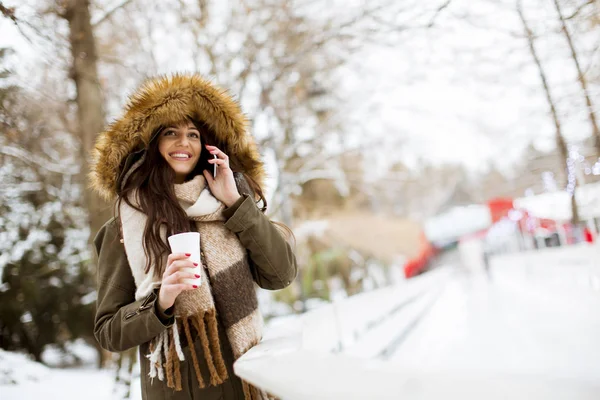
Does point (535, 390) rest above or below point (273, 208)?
below

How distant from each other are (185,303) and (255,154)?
741 mm

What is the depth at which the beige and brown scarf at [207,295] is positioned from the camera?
1.26 metres

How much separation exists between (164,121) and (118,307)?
687 mm

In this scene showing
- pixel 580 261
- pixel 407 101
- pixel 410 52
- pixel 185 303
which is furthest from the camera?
pixel 407 101

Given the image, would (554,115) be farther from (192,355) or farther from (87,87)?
(87,87)

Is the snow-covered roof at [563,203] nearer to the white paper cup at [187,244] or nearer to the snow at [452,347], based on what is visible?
the snow at [452,347]

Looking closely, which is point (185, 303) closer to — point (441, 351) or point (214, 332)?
point (214, 332)

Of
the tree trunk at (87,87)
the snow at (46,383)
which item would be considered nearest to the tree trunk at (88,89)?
the tree trunk at (87,87)

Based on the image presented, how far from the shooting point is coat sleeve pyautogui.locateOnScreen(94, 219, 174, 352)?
3.86 ft

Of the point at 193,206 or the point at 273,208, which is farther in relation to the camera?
the point at 273,208

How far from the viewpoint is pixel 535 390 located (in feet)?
2.02

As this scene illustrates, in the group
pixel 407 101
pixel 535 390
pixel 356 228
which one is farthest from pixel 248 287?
pixel 356 228

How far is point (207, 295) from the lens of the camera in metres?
1.30

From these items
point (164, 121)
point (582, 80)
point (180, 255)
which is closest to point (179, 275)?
point (180, 255)
